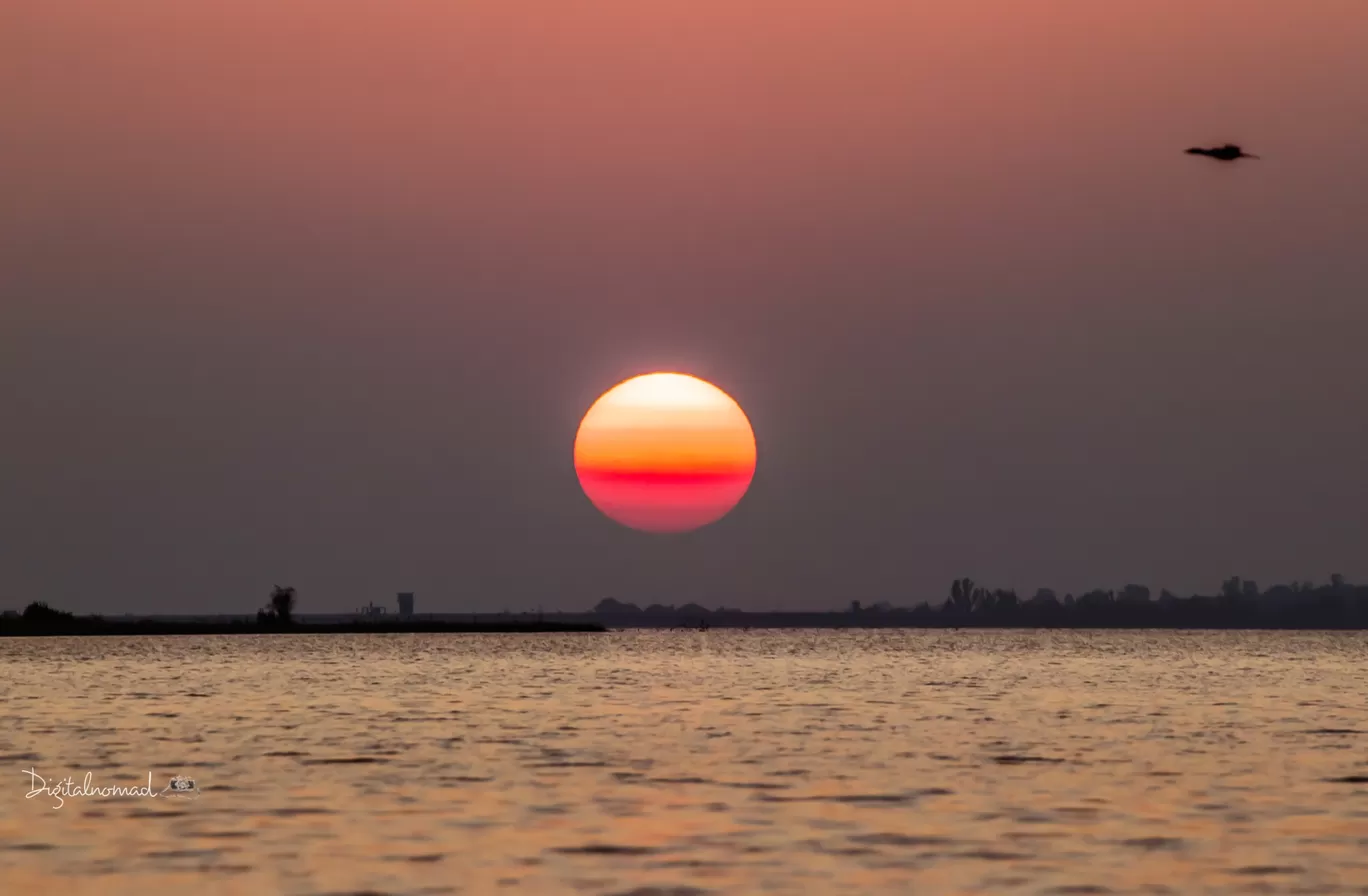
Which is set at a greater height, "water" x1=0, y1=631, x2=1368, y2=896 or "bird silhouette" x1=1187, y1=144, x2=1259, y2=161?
"bird silhouette" x1=1187, y1=144, x2=1259, y2=161

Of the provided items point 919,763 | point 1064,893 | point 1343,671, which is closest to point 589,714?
point 919,763

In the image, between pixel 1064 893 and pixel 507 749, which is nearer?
pixel 1064 893

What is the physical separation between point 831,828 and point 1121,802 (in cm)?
776

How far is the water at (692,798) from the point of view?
96.7 feet

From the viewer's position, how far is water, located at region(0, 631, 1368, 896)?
96.7ft

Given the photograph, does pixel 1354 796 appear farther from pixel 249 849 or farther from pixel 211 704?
pixel 211 704

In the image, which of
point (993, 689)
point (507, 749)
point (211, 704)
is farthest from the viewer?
point (993, 689)

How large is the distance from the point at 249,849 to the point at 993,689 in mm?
73504

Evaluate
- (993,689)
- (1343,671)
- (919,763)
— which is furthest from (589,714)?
(1343,671)

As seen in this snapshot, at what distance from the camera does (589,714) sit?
239ft

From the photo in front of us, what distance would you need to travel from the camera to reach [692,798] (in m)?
39.9

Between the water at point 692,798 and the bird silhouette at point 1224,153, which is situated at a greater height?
the bird silhouette at point 1224,153

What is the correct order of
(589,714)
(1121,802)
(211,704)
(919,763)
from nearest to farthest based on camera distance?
(1121,802), (919,763), (589,714), (211,704)

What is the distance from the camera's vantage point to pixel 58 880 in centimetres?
2880
